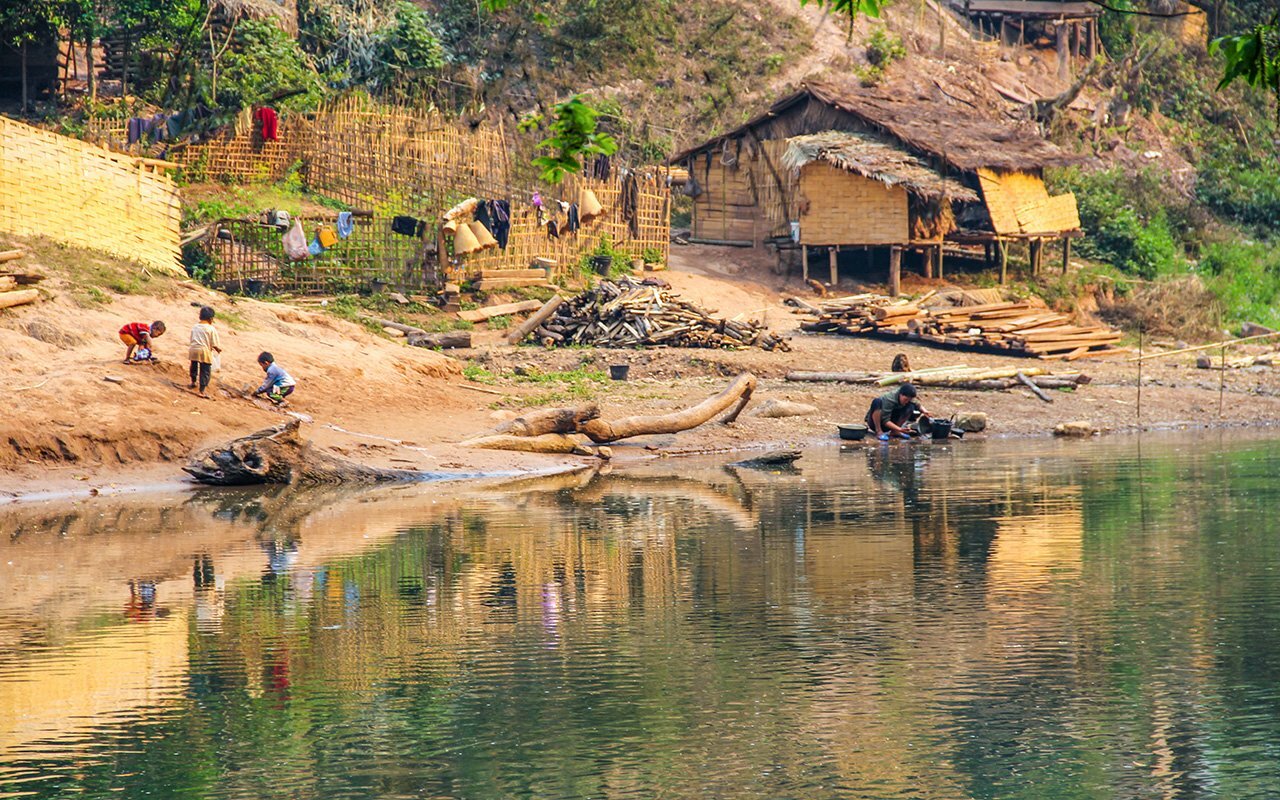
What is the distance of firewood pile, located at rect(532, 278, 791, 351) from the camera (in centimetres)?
2803

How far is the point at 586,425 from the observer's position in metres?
21.1

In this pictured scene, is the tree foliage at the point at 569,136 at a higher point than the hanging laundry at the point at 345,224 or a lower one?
lower

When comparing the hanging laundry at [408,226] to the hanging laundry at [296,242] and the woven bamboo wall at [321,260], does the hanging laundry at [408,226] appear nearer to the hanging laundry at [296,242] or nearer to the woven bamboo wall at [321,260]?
the woven bamboo wall at [321,260]

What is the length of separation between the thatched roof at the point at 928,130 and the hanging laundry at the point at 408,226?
10.5 meters

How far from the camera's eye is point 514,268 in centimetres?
3036

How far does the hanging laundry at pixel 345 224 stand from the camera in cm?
2809

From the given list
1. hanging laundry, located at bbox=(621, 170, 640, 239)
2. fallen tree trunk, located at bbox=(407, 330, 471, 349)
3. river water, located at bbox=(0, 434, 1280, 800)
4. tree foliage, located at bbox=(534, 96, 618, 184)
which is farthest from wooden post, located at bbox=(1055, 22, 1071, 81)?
tree foliage, located at bbox=(534, 96, 618, 184)

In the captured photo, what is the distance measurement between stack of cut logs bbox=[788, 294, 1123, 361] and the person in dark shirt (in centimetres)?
689

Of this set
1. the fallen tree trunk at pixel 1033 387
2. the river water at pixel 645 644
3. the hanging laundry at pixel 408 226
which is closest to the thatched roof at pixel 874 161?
the fallen tree trunk at pixel 1033 387

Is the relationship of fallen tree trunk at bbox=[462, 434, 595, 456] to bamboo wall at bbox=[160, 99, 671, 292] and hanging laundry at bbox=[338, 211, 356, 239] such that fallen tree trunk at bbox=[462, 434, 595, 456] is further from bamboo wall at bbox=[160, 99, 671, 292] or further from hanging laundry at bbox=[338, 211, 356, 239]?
bamboo wall at bbox=[160, 99, 671, 292]

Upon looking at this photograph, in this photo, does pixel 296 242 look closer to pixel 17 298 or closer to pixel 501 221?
pixel 501 221

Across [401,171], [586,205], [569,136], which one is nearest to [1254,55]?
[569,136]

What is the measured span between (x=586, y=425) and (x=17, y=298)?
25.0 feet

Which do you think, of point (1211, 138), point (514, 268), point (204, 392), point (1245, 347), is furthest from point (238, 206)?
point (1211, 138)
